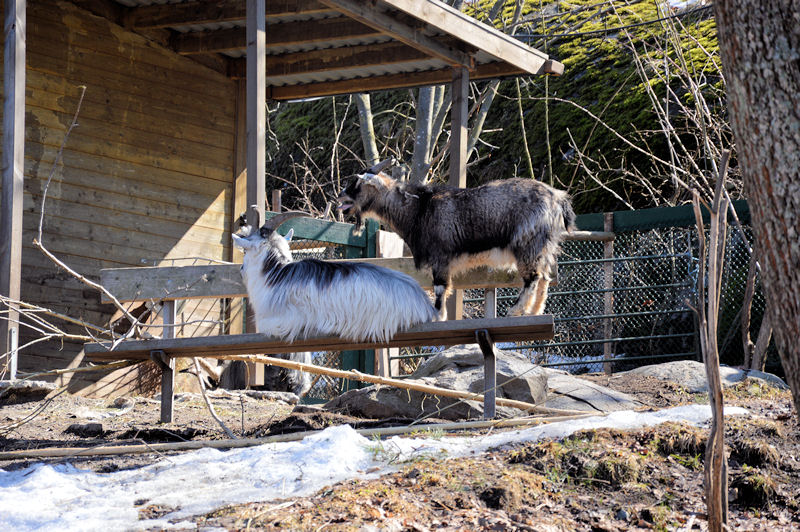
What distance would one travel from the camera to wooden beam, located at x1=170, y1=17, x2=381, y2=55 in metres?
8.67

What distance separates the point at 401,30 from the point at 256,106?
1.74 metres

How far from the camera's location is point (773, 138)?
2.88m

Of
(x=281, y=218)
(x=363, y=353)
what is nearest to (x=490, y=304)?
(x=281, y=218)

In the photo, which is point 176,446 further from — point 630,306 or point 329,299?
point 630,306

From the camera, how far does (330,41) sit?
9.09 metres

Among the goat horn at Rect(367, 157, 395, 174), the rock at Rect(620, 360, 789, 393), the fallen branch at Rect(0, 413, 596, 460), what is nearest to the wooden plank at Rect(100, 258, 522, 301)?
the goat horn at Rect(367, 157, 395, 174)

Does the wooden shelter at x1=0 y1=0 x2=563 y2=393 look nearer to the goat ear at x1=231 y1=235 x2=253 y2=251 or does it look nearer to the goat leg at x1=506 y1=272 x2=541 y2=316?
the goat leg at x1=506 y1=272 x2=541 y2=316

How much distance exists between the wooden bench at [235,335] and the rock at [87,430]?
0.48m

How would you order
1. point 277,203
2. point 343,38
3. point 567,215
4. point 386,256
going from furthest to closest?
1. point 277,203
2. point 386,256
3. point 343,38
4. point 567,215

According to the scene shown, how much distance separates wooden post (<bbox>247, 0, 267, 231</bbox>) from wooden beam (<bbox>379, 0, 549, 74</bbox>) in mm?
1121

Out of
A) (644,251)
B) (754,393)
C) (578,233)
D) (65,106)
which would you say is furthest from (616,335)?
(65,106)

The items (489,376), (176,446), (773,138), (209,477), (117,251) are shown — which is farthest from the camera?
(117,251)

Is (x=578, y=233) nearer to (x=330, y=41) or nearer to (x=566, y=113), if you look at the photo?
(x=330, y=41)

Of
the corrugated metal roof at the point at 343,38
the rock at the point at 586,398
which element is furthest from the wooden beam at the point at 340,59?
the rock at the point at 586,398
